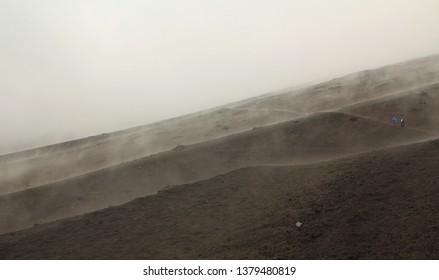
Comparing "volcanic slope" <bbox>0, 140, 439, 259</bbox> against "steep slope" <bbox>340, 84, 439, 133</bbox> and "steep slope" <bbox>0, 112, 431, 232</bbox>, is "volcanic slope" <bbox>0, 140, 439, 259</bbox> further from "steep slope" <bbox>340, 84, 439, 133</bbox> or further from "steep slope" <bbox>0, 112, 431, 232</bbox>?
"steep slope" <bbox>340, 84, 439, 133</bbox>

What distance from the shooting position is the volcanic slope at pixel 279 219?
38.7 feet

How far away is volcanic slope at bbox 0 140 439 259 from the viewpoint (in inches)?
465

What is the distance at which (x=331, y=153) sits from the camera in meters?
18.1

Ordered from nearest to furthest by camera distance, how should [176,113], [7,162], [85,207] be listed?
[85,207] < [7,162] < [176,113]

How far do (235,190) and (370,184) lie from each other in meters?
4.79

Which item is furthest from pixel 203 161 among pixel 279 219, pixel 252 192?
pixel 279 219

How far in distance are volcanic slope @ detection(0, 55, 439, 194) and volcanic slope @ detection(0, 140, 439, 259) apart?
6.44 metres

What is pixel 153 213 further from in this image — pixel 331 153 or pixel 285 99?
pixel 285 99

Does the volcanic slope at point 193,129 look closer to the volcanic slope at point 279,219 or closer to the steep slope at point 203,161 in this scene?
the steep slope at point 203,161

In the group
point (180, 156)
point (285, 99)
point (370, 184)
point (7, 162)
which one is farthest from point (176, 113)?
point (370, 184)

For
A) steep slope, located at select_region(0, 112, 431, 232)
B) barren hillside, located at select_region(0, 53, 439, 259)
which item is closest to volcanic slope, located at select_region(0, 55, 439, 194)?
barren hillside, located at select_region(0, 53, 439, 259)

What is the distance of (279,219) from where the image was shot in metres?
13.4

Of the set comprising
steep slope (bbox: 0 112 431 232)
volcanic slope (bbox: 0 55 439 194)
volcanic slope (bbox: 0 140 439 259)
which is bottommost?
volcanic slope (bbox: 0 140 439 259)

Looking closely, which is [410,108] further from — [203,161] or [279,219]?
[279,219]
